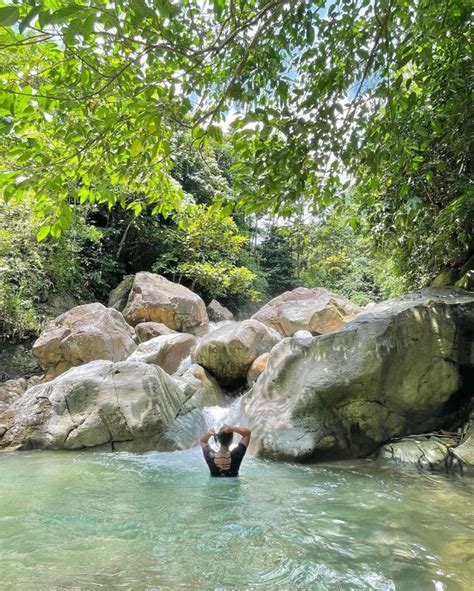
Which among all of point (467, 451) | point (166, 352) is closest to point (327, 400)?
point (467, 451)

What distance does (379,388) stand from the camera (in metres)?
7.38

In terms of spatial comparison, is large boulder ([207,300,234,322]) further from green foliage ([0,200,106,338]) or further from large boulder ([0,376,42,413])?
large boulder ([0,376,42,413])

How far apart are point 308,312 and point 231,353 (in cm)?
425

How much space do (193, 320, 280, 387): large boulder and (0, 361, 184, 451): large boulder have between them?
2.88 meters

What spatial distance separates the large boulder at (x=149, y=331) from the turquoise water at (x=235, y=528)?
7.59m

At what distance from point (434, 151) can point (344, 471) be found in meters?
5.29

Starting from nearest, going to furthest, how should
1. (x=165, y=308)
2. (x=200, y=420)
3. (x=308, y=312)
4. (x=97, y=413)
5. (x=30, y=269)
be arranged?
(x=97, y=413)
(x=200, y=420)
(x=30, y=269)
(x=308, y=312)
(x=165, y=308)

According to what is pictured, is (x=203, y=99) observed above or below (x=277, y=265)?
below

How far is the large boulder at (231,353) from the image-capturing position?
11375mm

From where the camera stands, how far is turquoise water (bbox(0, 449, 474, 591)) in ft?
10.2

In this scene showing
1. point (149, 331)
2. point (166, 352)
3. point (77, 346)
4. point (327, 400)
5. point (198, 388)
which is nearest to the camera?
point (327, 400)

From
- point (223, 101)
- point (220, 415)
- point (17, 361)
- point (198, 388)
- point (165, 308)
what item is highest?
point (223, 101)

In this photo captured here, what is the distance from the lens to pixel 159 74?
310 cm

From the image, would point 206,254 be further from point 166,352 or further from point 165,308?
point 166,352
